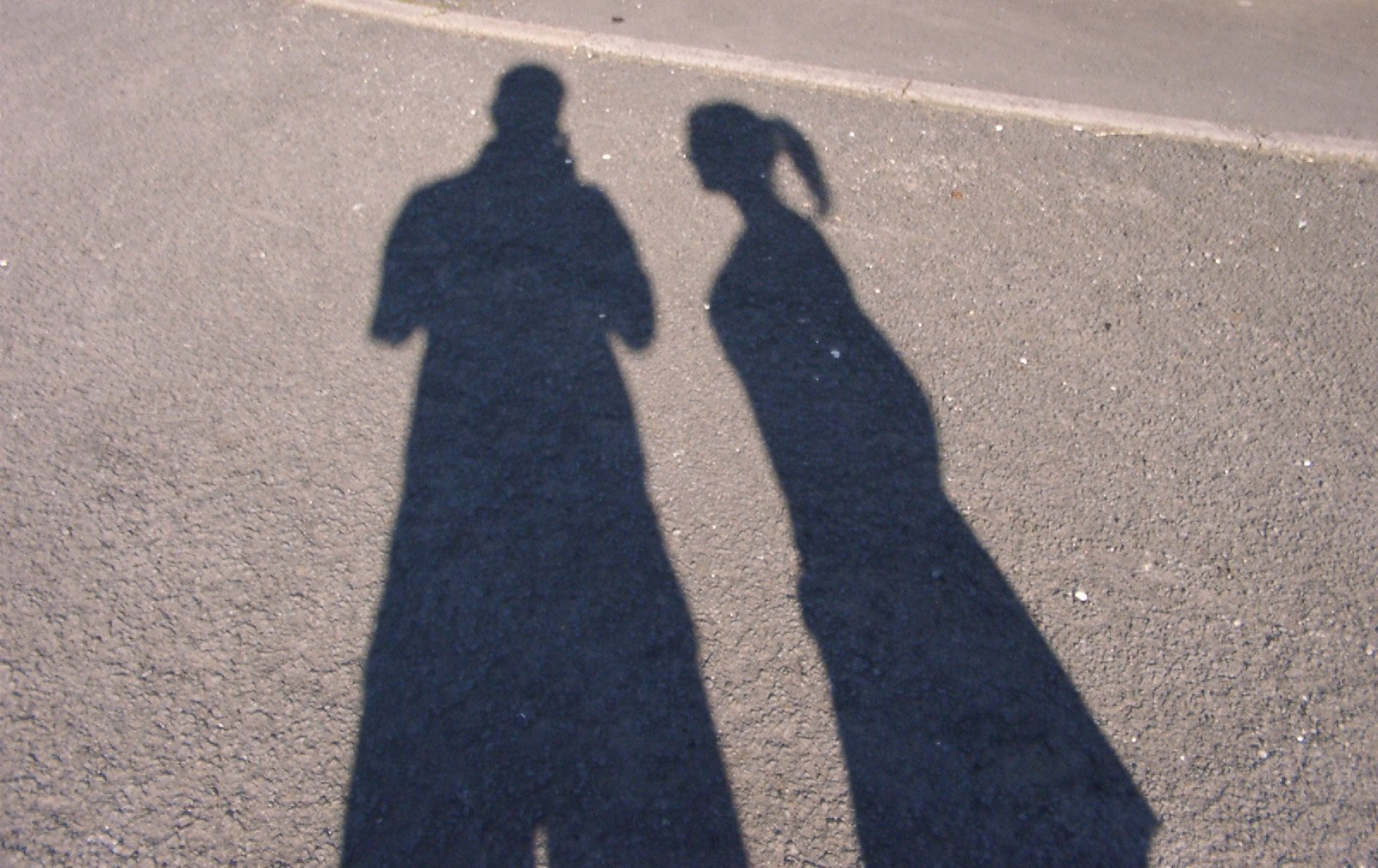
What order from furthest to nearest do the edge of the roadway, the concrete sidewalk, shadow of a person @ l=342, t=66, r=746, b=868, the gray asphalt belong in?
the concrete sidewalk → the edge of the roadway → the gray asphalt → shadow of a person @ l=342, t=66, r=746, b=868

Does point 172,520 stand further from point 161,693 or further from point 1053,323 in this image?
point 1053,323

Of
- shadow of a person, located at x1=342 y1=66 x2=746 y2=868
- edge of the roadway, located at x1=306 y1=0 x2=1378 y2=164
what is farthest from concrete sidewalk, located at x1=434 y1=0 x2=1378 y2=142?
shadow of a person, located at x1=342 y1=66 x2=746 y2=868

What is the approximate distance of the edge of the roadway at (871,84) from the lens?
6.26 metres

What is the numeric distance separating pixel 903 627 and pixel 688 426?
1298 millimetres

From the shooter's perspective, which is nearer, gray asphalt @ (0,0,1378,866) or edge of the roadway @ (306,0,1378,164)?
gray asphalt @ (0,0,1378,866)

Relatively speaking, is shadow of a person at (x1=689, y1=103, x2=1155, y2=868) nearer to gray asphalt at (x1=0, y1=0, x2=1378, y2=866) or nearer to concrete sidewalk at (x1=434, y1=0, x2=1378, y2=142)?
gray asphalt at (x1=0, y1=0, x2=1378, y2=866)

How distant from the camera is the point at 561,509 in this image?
13.4ft

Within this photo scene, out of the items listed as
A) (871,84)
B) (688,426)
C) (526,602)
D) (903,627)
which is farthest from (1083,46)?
(526,602)

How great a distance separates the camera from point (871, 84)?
257 inches

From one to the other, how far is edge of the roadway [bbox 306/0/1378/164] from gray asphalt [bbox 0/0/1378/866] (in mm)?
137

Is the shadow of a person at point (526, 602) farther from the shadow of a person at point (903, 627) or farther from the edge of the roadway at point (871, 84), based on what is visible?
the edge of the roadway at point (871, 84)

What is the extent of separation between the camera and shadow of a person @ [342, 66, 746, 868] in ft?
10.7

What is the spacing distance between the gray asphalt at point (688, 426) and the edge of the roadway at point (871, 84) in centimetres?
14

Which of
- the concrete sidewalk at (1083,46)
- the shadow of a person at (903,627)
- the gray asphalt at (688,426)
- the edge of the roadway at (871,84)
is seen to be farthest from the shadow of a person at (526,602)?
the concrete sidewalk at (1083,46)
